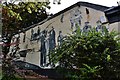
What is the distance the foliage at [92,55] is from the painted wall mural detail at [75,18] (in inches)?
185

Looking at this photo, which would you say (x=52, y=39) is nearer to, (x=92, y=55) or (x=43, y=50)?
(x=43, y=50)

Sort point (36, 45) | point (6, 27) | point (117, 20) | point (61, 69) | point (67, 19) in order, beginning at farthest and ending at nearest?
point (36, 45)
point (67, 19)
point (117, 20)
point (61, 69)
point (6, 27)

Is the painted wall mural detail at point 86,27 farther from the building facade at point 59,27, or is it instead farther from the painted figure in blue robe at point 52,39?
the painted figure in blue robe at point 52,39

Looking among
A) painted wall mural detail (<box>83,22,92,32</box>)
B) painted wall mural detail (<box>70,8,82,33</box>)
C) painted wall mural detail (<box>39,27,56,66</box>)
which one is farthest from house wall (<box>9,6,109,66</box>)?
painted wall mural detail (<box>39,27,56,66</box>)

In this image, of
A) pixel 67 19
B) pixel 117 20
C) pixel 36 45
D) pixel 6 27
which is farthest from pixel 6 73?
pixel 36 45

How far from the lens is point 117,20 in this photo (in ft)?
40.9

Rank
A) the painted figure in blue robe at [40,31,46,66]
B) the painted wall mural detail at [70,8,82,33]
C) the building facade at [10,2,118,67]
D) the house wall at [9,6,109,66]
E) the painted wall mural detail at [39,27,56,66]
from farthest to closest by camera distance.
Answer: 1. the painted figure in blue robe at [40,31,46,66]
2. the painted wall mural detail at [39,27,56,66]
3. the painted wall mural detail at [70,8,82,33]
4. the house wall at [9,6,109,66]
5. the building facade at [10,2,118,67]

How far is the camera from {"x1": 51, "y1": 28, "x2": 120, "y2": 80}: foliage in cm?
1005

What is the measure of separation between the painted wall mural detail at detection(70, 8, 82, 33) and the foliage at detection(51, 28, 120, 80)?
4703 millimetres

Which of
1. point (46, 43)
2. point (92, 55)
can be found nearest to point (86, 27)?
point (92, 55)

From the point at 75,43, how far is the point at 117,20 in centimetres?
281

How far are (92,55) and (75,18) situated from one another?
6.03m

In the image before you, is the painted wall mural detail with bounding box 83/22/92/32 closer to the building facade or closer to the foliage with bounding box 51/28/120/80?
the building facade

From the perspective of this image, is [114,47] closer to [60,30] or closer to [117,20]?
[117,20]
